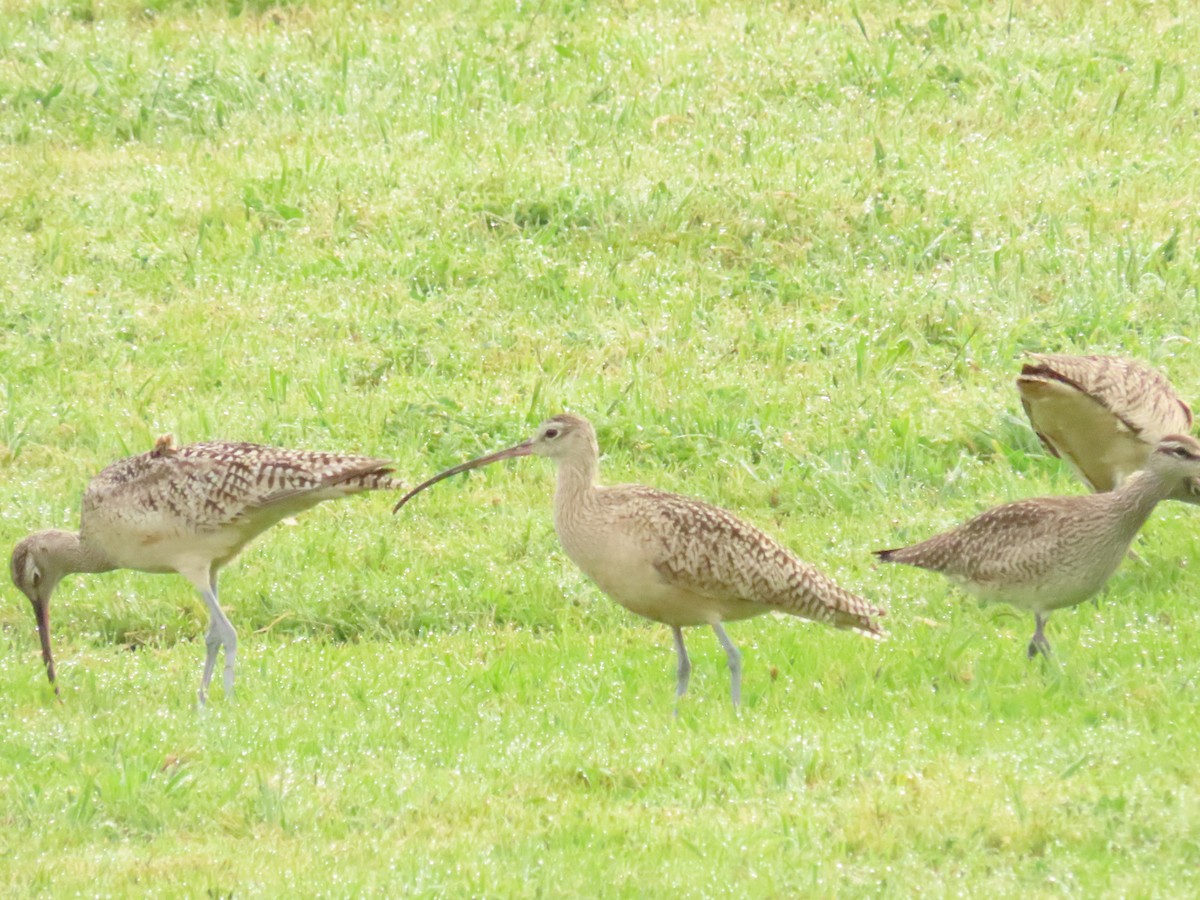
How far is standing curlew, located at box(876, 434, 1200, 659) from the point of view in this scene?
9086 millimetres

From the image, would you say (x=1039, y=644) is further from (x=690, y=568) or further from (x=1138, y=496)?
(x=690, y=568)

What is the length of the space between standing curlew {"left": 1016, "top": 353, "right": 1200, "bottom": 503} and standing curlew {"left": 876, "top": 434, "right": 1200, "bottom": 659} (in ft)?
3.85

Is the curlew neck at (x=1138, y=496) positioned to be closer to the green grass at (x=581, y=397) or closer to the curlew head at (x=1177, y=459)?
the curlew head at (x=1177, y=459)

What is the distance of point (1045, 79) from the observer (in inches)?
698

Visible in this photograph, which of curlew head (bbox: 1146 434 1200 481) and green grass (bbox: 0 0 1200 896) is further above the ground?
curlew head (bbox: 1146 434 1200 481)

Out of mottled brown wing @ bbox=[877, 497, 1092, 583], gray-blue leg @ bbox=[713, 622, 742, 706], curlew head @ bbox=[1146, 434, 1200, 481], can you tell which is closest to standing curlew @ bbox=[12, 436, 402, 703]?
gray-blue leg @ bbox=[713, 622, 742, 706]

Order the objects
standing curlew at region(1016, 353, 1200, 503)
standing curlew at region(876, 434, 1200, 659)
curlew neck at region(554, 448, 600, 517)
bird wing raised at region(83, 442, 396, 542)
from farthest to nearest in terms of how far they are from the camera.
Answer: standing curlew at region(1016, 353, 1200, 503) → bird wing raised at region(83, 442, 396, 542) → curlew neck at region(554, 448, 600, 517) → standing curlew at region(876, 434, 1200, 659)

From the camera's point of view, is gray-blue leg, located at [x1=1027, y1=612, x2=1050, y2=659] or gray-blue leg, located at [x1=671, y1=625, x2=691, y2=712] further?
gray-blue leg, located at [x1=671, y1=625, x2=691, y2=712]

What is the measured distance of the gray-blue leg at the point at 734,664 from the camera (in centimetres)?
893

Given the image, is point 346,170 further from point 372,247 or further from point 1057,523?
point 1057,523

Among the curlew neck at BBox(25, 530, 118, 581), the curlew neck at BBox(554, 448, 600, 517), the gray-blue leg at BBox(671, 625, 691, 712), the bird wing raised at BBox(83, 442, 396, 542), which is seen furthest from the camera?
the curlew neck at BBox(25, 530, 118, 581)

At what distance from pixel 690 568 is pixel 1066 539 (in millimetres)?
1691

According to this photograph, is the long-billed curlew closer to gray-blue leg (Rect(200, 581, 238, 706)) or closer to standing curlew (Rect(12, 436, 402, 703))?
standing curlew (Rect(12, 436, 402, 703))

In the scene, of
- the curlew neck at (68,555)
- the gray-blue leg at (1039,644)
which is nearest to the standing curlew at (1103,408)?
the gray-blue leg at (1039,644)
